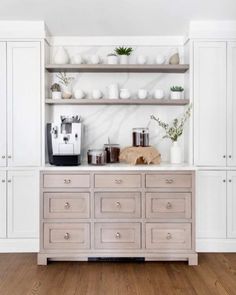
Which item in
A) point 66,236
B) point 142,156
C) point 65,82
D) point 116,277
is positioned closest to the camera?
point 116,277

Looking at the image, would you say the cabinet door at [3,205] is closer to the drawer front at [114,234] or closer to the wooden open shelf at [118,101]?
the wooden open shelf at [118,101]

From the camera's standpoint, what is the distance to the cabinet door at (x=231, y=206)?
375 centimetres

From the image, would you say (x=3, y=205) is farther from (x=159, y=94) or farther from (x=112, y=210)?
(x=159, y=94)

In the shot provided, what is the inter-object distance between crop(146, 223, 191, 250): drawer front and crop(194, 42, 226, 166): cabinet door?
71 cm

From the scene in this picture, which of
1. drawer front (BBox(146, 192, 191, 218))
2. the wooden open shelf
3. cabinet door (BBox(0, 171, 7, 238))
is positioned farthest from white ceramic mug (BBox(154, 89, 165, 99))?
Answer: cabinet door (BBox(0, 171, 7, 238))

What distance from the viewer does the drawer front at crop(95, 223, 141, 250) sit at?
344cm

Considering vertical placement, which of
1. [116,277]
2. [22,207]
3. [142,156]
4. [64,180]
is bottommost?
[116,277]

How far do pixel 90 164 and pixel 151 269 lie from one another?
3.63 ft

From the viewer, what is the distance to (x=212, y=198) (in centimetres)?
375

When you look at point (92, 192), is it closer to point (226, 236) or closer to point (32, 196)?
point (32, 196)

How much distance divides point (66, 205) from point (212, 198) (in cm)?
144

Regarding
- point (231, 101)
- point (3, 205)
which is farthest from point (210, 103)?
point (3, 205)

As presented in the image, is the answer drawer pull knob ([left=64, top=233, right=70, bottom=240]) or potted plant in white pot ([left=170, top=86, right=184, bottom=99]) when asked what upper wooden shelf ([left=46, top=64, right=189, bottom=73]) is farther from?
drawer pull knob ([left=64, top=233, right=70, bottom=240])

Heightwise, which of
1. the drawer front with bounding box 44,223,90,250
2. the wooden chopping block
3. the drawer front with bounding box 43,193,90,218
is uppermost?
the wooden chopping block
